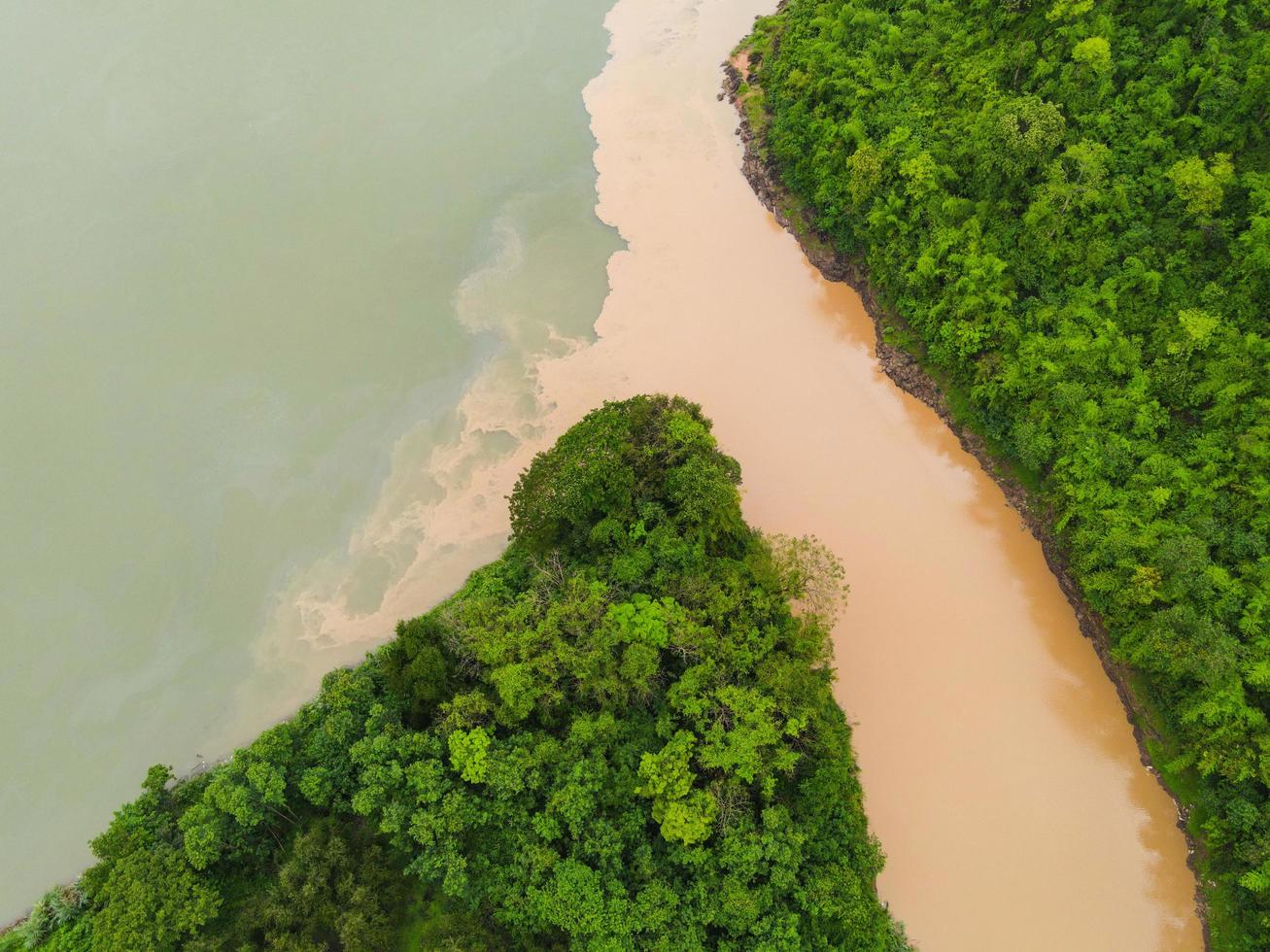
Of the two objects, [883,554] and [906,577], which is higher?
[883,554]

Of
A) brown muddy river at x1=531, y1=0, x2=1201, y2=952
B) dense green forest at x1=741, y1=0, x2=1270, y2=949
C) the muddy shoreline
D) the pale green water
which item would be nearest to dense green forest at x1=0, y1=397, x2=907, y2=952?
brown muddy river at x1=531, y1=0, x2=1201, y2=952

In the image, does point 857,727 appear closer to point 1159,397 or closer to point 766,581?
point 766,581

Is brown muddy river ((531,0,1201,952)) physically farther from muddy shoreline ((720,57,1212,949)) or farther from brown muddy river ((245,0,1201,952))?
muddy shoreline ((720,57,1212,949))

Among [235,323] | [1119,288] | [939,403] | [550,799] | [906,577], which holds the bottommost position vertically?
[906,577]

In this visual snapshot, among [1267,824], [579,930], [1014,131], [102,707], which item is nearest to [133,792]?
[102,707]

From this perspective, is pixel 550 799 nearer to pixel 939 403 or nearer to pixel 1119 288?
pixel 939 403

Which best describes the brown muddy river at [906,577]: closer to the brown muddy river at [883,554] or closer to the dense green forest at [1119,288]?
the brown muddy river at [883,554]

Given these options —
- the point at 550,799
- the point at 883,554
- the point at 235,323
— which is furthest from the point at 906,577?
the point at 235,323
